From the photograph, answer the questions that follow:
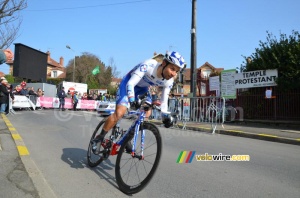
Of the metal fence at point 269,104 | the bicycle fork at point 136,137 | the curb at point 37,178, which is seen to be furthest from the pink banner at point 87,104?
the bicycle fork at point 136,137

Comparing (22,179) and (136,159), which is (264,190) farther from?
(22,179)

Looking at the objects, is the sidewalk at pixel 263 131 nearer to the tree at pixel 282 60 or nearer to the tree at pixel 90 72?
the tree at pixel 282 60

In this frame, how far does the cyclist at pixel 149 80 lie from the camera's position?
14.0 ft

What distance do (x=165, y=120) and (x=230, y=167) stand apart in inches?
82.6

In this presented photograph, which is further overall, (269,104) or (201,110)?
(269,104)

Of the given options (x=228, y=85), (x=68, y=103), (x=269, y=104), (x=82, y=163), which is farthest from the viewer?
(x=68, y=103)

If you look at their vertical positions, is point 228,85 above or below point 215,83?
below

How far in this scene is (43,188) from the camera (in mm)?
3979

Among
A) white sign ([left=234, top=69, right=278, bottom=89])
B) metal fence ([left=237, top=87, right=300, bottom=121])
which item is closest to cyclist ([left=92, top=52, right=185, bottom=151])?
metal fence ([left=237, top=87, right=300, bottom=121])

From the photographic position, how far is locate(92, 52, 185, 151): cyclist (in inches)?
168

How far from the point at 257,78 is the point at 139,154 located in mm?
12533

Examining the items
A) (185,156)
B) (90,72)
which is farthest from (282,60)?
(90,72)

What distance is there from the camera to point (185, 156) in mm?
6613

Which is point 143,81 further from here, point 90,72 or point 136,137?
point 90,72
